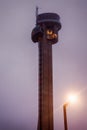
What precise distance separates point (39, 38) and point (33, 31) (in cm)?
416

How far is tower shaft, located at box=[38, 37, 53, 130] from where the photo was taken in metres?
91.2

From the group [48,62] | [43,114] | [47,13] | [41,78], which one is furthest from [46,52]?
[43,114]

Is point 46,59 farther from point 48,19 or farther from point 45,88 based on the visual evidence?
point 48,19

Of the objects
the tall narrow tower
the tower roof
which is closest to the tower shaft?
the tall narrow tower

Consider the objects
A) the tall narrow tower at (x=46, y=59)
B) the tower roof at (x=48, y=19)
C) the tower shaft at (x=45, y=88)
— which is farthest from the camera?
the tower roof at (x=48, y=19)

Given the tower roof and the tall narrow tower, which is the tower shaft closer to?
the tall narrow tower

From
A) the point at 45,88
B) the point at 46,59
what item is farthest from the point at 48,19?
the point at 45,88

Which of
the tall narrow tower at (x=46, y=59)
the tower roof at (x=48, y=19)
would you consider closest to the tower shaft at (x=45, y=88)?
the tall narrow tower at (x=46, y=59)

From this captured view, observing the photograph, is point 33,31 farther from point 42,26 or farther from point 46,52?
point 46,52

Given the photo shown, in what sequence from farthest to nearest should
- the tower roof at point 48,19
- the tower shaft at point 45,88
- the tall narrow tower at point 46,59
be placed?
the tower roof at point 48,19
the tall narrow tower at point 46,59
the tower shaft at point 45,88

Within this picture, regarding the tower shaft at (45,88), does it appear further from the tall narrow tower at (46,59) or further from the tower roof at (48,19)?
the tower roof at (48,19)

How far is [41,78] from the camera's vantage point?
9419cm

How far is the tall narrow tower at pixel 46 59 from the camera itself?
9162cm

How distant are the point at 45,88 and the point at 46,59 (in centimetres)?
1225
